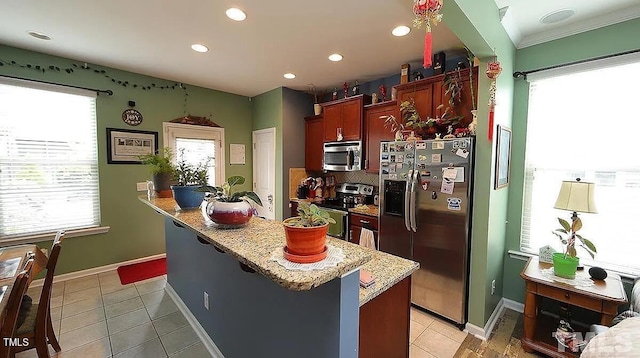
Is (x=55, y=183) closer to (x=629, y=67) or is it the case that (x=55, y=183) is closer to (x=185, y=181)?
(x=185, y=181)

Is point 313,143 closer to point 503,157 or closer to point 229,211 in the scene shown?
point 503,157

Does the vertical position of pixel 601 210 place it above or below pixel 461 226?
above

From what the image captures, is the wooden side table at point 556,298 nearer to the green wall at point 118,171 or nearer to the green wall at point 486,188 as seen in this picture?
the green wall at point 486,188

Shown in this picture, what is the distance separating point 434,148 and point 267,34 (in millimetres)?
1861

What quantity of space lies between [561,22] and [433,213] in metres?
1.90

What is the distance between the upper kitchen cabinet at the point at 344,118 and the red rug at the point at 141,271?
2926 mm

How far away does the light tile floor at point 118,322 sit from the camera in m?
2.00

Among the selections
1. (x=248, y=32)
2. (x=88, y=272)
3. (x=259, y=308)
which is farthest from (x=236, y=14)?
(x=88, y=272)

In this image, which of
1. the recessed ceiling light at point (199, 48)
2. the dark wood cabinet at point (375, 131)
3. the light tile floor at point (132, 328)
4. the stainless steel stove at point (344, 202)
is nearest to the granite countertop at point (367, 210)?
the stainless steel stove at point (344, 202)

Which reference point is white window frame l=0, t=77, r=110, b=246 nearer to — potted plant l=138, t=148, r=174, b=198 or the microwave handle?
potted plant l=138, t=148, r=174, b=198

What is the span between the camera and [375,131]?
3.37 metres

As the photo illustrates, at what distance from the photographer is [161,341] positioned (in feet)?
6.92

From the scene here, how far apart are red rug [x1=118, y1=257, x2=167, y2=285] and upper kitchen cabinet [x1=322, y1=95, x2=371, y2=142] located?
2926 millimetres

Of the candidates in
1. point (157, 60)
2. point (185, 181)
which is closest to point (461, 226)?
point (185, 181)
